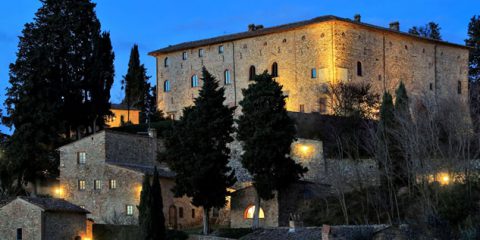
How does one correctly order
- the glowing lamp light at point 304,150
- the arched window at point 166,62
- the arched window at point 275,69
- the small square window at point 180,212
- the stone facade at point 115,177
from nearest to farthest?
the glowing lamp light at point 304,150 → the stone facade at point 115,177 → the small square window at point 180,212 → the arched window at point 275,69 → the arched window at point 166,62

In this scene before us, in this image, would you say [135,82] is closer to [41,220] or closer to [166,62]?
[166,62]

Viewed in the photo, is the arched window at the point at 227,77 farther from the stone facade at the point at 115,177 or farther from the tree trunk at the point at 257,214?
the tree trunk at the point at 257,214

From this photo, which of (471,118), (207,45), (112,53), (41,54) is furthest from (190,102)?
(471,118)

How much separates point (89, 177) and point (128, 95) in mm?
26119

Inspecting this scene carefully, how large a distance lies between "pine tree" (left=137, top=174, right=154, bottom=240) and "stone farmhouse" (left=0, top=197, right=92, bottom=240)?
4.92m

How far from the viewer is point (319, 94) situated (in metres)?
61.8

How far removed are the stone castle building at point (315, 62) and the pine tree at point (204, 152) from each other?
17526 millimetres

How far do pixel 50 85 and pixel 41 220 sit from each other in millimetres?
15336

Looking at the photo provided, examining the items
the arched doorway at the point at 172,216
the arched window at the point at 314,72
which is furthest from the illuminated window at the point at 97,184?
the arched window at the point at 314,72

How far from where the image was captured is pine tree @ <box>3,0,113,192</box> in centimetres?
5488

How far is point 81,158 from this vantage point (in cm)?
5241

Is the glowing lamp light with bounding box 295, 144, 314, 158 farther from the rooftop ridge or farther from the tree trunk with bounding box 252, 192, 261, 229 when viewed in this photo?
the rooftop ridge

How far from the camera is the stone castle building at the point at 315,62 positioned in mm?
61938

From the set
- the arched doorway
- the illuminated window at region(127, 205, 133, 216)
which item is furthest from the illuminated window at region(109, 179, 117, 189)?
the arched doorway
